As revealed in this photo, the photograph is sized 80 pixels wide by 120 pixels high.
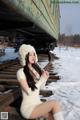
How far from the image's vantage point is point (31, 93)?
14.4 feet

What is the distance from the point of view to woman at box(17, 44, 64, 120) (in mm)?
4355

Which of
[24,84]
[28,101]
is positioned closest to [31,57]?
[24,84]

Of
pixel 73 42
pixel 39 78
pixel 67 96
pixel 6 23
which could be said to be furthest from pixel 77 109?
pixel 73 42

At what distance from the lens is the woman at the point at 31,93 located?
436 centimetres

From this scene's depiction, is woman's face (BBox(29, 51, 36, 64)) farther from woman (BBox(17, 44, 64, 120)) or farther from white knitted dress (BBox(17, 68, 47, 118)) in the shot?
white knitted dress (BBox(17, 68, 47, 118))

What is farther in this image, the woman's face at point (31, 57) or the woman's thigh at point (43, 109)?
the woman's face at point (31, 57)

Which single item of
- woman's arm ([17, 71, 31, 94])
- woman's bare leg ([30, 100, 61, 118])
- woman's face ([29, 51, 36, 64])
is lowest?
woman's bare leg ([30, 100, 61, 118])

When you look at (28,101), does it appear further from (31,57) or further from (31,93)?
(31,57)

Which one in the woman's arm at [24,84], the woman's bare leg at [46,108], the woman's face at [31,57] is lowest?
the woman's bare leg at [46,108]

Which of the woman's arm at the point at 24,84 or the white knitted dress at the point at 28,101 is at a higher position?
the woman's arm at the point at 24,84

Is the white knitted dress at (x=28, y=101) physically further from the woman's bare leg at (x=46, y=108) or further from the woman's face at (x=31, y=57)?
the woman's face at (x=31, y=57)

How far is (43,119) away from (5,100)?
73 centimetres

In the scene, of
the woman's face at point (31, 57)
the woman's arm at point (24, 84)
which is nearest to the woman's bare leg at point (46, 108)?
the woman's arm at point (24, 84)

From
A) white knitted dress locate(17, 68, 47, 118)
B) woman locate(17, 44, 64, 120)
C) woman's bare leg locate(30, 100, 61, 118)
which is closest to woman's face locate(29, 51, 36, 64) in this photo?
woman locate(17, 44, 64, 120)
